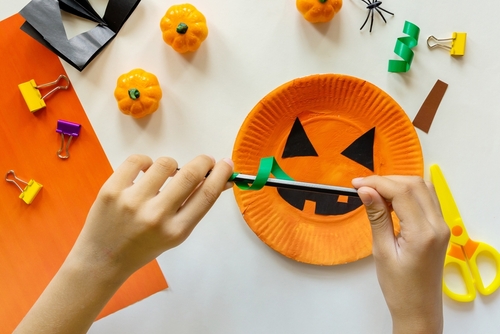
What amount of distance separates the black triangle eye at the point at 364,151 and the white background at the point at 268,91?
0.10 m

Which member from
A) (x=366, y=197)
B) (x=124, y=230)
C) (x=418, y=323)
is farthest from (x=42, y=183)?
(x=418, y=323)

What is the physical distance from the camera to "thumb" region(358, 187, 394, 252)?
0.53m

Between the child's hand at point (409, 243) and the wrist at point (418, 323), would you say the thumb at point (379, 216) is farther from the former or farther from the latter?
the wrist at point (418, 323)

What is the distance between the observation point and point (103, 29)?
770mm

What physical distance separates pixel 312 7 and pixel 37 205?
2.25 feet

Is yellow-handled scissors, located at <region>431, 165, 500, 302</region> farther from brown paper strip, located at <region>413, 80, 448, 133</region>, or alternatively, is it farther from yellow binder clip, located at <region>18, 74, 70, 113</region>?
yellow binder clip, located at <region>18, 74, 70, 113</region>

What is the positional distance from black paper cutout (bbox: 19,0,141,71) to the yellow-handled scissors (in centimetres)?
71

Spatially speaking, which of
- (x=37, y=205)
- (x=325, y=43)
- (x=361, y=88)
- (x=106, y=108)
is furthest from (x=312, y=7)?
(x=37, y=205)

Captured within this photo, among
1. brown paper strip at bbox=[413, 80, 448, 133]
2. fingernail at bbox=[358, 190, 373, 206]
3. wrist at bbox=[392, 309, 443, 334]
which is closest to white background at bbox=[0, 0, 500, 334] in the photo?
brown paper strip at bbox=[413, 80, 448, 133]

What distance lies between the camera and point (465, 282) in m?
0.77

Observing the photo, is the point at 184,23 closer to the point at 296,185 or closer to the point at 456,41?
the point at 296,185

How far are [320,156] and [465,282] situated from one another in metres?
0.39

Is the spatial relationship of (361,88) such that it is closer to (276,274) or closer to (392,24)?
(392,24)

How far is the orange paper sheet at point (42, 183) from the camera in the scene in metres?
0.78
